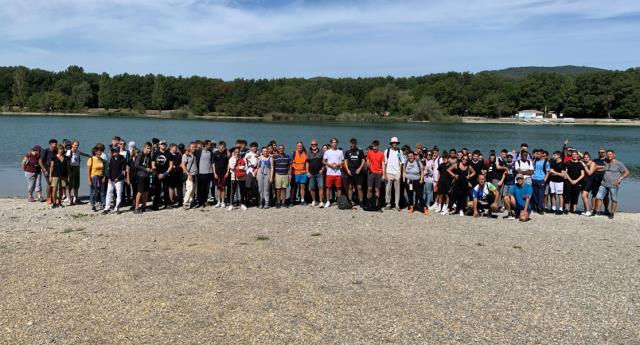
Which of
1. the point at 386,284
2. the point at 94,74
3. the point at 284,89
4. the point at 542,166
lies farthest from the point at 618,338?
the point at 94,74

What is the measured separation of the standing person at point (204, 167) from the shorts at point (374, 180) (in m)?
4.15

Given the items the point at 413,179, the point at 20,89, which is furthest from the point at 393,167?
the point at 20,89

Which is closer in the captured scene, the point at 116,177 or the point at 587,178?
the point at 116,177

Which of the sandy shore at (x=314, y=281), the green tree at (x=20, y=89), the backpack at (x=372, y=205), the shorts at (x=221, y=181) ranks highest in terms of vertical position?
the green tree at (x=20, y=89)

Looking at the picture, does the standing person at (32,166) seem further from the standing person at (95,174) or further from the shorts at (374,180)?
the shorts at (374,180)

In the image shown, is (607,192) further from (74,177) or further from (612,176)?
(74,177)

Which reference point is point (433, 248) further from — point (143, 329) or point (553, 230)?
point (143, 329)

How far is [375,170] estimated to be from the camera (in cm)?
1324

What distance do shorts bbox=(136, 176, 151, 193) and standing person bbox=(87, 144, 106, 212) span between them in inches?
44.8

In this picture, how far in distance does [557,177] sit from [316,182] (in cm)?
637

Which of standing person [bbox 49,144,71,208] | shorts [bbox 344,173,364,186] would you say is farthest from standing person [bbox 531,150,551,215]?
standing person [bbox 49,144,71,208]

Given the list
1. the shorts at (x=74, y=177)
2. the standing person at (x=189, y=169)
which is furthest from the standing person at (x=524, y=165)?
the shorts at (x=74, y=177)

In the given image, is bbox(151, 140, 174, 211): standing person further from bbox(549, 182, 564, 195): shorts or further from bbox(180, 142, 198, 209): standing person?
bbox(549, 182, 564, 195): shorts

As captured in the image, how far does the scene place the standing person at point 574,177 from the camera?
13.2m
